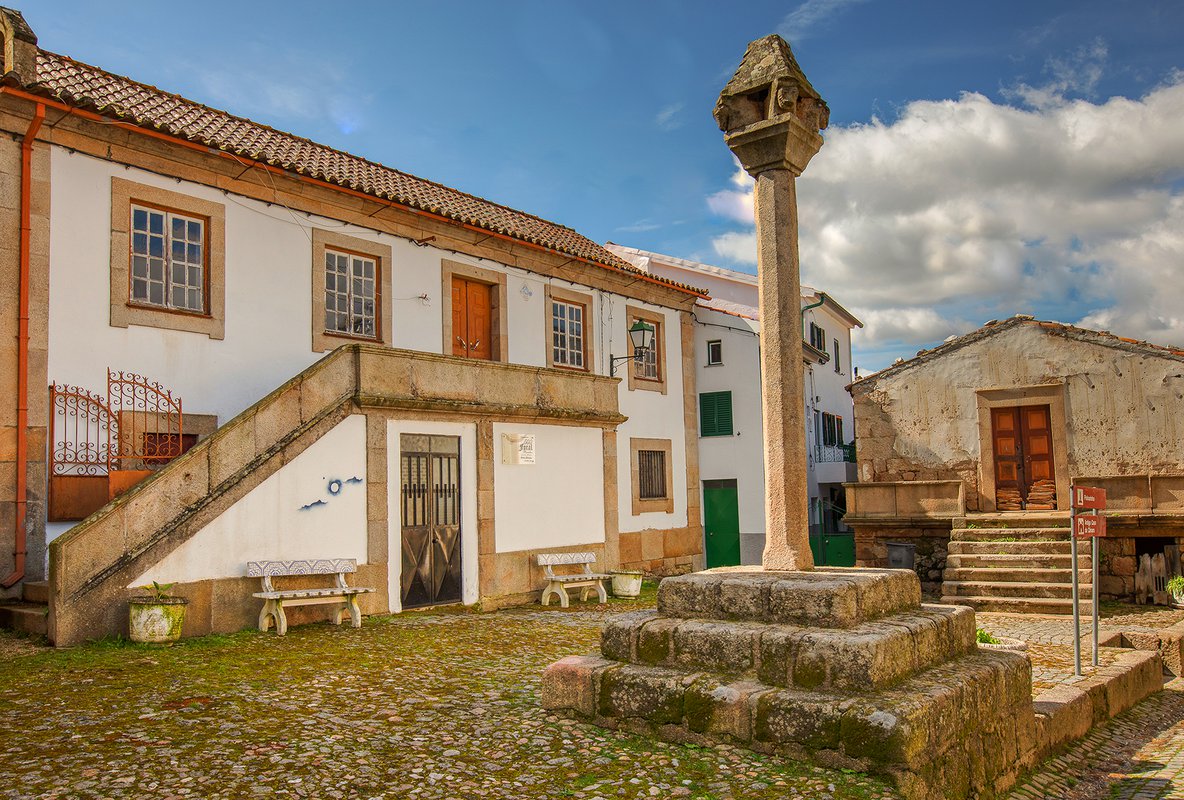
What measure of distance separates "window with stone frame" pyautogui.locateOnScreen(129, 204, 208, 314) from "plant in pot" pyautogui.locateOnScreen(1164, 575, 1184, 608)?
47.1 ft

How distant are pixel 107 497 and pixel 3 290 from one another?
2.34m

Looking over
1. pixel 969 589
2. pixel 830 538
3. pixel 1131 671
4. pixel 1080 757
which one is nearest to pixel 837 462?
pixel 830 538

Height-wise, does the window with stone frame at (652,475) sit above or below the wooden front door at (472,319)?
below

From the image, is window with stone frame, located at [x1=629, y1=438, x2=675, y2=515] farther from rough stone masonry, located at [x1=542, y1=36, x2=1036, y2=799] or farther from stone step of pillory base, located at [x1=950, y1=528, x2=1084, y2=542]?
rough stone masonry, located at [x1=542, y1=36, x2=1036, y2=799]

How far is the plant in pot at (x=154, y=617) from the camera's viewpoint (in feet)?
27.0

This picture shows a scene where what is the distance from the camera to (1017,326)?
1741cm

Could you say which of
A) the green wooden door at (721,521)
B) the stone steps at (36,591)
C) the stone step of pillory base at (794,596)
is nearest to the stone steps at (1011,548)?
the green wooden door at (721,521)

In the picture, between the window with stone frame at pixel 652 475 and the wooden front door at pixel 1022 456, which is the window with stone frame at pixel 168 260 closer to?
the window with stone frame at pixel 652 475

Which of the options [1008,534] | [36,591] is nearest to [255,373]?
[36,591]

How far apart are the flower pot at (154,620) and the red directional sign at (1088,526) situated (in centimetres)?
853

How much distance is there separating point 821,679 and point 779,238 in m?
3.03

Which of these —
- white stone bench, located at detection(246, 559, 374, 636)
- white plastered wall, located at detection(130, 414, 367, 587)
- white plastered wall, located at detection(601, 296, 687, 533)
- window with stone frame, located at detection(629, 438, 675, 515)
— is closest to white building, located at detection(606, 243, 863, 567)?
white plastered wall, located at detection(601, 296, 687, 533)

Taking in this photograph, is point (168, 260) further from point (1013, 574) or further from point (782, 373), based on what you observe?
point (1013, 574)

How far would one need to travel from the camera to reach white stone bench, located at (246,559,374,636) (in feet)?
30.9
